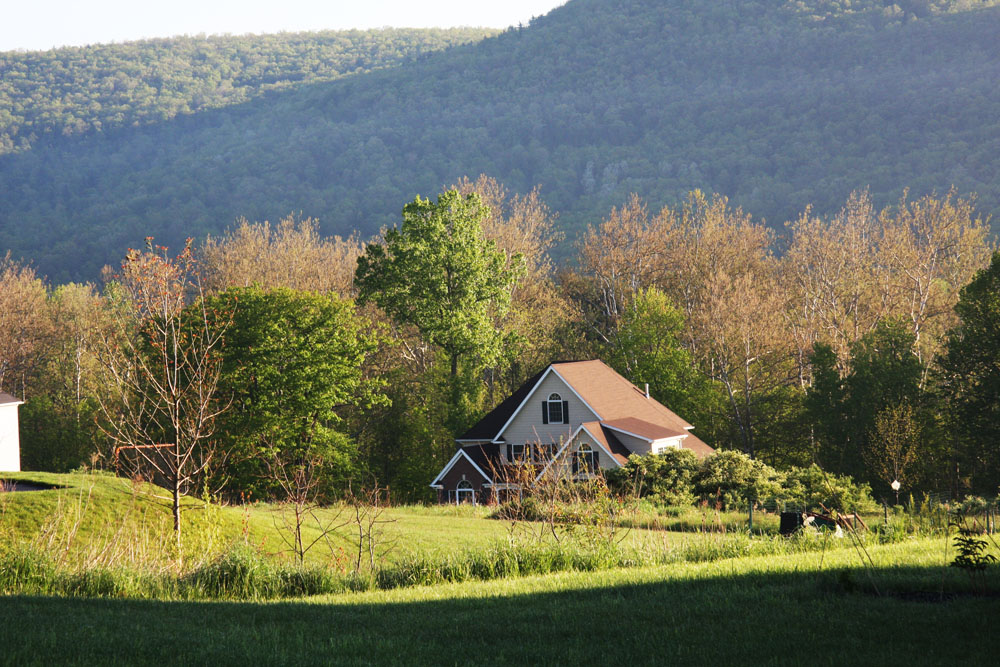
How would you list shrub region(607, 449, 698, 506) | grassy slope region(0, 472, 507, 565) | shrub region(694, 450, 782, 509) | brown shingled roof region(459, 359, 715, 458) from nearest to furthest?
1. grassy slope region(0, 472, 507, 565)
2. shrub region(694, 450, 782, 509)
3. shrub region(607, 449, 698, 506)
4. brown shingled roof region(459, 359, 715, 458)

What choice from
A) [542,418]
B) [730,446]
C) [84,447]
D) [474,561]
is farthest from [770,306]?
[474,561]

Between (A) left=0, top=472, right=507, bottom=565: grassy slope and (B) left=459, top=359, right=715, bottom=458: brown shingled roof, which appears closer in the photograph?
(A) left=0, top=472, right=507, bottom=565: grassy slope

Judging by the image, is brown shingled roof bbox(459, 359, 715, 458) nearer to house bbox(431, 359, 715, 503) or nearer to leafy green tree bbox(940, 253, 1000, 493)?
house bbox(431, 359, 715, 503)

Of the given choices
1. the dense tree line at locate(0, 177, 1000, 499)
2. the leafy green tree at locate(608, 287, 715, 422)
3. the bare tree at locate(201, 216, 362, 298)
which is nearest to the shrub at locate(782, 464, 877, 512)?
the dense tree line at locate(0, 177, 1000, 499)

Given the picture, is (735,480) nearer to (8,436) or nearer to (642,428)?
(642,428)

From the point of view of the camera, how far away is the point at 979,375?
138 feet

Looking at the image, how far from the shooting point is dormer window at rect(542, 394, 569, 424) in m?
46.2

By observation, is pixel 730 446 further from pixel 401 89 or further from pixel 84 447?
pixel 401 89

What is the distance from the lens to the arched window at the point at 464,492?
→ 46037 mm

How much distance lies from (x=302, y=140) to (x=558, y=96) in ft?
112

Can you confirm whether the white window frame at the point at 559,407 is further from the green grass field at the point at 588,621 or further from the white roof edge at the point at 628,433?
the green grass field at the point at 588,621

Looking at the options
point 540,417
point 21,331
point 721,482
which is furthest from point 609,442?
point 21,331

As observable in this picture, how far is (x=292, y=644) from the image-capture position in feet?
26.6

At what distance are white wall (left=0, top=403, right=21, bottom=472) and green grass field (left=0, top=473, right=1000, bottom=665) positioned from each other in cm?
2699
